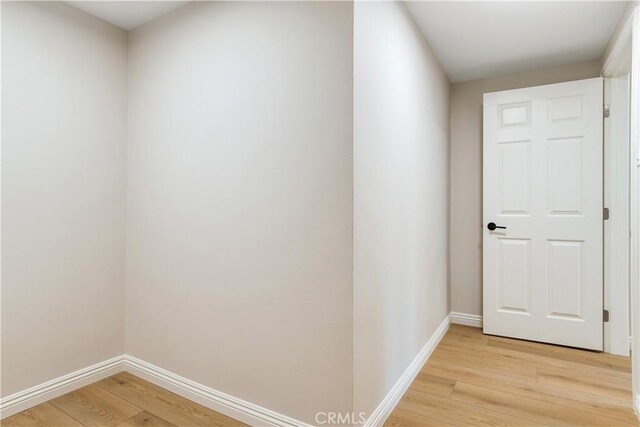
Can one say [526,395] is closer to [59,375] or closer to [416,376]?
[416,376]

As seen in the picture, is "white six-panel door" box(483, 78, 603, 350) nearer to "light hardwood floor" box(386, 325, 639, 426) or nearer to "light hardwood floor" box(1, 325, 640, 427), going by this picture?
"light hardwood floor" box(386, 325, 639, 426)

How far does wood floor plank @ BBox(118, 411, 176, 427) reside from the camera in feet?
5.96

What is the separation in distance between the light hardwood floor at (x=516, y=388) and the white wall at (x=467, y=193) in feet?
1.94

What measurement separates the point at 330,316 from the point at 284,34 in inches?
53.8

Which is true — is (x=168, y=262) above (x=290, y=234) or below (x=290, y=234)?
below

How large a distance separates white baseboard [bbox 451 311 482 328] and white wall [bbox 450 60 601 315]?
0.04 m

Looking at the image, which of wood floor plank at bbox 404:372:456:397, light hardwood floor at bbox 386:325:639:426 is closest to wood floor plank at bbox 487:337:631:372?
light hardwood floor at bbox 386:325:639:426

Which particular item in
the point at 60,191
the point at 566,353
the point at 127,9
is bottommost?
the point at 566,353

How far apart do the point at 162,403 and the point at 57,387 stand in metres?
0.66

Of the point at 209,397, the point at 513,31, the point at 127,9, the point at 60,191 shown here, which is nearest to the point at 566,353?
the point at 513,31

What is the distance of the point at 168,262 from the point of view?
2.24 meters

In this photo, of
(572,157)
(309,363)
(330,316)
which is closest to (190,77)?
(330,316)

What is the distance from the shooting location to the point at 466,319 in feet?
11.2

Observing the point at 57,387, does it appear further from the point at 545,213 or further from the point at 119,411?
the point at 545,213
